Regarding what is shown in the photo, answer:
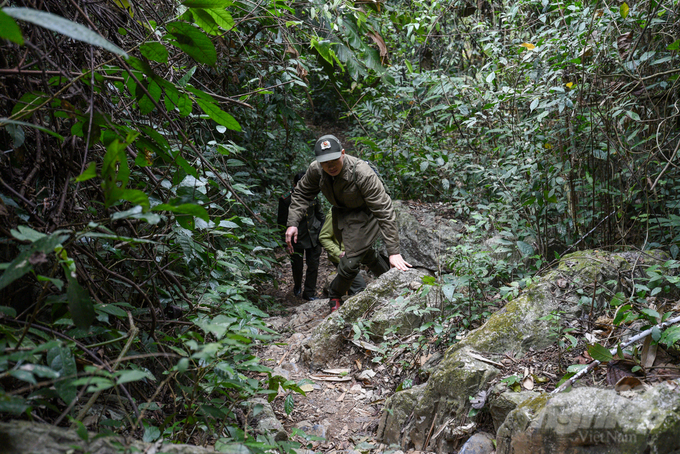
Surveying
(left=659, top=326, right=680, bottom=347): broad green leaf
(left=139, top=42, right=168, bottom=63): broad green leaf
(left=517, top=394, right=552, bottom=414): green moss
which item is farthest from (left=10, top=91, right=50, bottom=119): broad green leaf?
(left=659, top=326, right=680, bottom=347): broad green leaf

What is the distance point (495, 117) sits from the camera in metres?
5.58

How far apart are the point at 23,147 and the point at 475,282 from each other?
315 cm

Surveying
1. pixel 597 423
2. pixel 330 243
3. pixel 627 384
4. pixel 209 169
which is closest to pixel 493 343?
pixel 627 384

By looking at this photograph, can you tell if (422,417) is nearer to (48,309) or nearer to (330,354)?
(330,354)

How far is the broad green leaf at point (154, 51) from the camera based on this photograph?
5.39 ft

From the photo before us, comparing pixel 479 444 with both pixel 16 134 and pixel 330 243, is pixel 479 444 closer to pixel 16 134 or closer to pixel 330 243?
pixel 16 134

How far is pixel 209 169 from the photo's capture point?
9.18 feet

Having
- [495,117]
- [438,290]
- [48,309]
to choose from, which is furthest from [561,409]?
[495,117]

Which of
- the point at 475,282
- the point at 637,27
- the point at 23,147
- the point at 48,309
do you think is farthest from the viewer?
the point at 637,27

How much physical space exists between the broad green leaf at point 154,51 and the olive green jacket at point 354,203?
133 inches

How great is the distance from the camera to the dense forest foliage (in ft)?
4.75

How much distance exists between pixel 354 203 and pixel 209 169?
2.70m

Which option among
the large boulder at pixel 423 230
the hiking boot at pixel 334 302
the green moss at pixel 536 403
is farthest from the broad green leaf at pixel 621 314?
the large boulder at pixel 423 230

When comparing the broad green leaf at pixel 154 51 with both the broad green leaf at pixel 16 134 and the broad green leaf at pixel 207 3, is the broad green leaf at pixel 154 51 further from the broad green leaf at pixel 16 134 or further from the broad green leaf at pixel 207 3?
the broad green leaf at pixel 16 134
